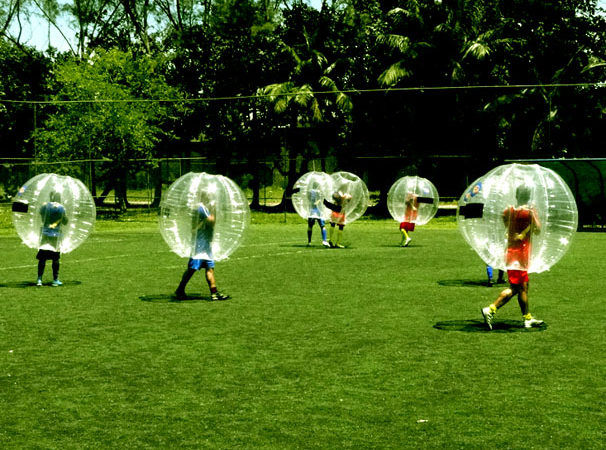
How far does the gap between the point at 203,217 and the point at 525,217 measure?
4422 mm

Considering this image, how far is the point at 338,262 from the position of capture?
18984 mm

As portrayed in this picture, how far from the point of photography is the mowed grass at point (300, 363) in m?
6.36

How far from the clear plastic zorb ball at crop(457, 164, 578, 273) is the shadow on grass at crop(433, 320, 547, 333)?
0.77 m

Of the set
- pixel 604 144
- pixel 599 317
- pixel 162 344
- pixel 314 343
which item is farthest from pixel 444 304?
pixel 604 144

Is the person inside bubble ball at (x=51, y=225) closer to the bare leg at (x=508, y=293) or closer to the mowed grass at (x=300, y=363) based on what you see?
the mowed grass at (x=300, y=363)

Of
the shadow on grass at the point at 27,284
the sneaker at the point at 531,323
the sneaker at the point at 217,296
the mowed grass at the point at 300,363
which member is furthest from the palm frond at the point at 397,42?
the sneaker at the point at 531,323

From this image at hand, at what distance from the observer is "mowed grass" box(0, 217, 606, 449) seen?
6363mm

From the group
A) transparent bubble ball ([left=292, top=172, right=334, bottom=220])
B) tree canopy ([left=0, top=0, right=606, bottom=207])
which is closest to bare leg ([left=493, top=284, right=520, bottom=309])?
transparent bubble ball ([left=292, top=172, right=334, bottom=220])

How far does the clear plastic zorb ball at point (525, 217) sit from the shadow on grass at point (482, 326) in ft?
2.51

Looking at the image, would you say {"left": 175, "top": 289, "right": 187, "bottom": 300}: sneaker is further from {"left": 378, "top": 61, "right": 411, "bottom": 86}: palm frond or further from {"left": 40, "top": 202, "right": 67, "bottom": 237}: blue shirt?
{"left": 378, "top": 61, "right": 411, "bottom": 86}: palm frond

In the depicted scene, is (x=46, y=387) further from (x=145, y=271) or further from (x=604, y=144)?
(x=604, y=144)

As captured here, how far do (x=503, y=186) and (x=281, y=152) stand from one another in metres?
32.3

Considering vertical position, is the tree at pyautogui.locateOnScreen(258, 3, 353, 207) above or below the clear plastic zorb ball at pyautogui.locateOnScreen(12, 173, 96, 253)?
above

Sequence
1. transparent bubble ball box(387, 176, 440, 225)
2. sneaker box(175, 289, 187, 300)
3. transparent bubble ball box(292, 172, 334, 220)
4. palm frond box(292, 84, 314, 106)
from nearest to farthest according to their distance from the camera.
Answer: sneaker box(175, 289, 187, 300), transparent bubble ball box(387, 176, 440, 225), transparent bubble ball box(292, 172, 334, 220), palm frond box(292, 84, 314, 106)
